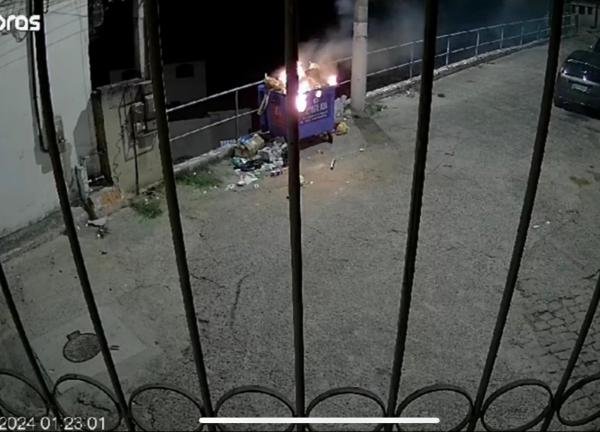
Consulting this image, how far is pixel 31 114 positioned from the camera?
273 inches

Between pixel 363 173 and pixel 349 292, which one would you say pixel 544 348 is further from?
pixel 363 173

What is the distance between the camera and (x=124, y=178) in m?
8.08

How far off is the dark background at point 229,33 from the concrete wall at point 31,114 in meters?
7.46

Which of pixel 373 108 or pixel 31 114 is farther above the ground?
pixel 31 114

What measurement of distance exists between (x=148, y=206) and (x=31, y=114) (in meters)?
1.79

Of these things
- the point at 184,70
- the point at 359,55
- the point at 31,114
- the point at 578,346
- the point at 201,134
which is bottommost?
the point at 201,134

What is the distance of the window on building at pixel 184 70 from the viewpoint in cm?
1631

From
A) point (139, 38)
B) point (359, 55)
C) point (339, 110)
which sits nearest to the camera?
point (139, 38)

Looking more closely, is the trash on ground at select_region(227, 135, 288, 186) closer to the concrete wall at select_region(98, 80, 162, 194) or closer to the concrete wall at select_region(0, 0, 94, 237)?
the concrete wall at select_region(98, 80, 162, 194)

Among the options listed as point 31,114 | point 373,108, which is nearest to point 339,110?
point 373,108

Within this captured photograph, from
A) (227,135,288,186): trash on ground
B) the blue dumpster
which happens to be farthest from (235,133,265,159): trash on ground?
the blue dumpster

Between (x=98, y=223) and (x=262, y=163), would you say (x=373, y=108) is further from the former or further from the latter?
(x=98, y=223)

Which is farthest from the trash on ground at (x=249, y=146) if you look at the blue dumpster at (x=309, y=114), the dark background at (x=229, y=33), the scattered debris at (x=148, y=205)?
the dark background at (x=229, y=33)

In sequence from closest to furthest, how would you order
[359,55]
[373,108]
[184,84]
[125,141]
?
1. [125,141]
2. [359,55]
3. [373,108]
4. [184,84]
